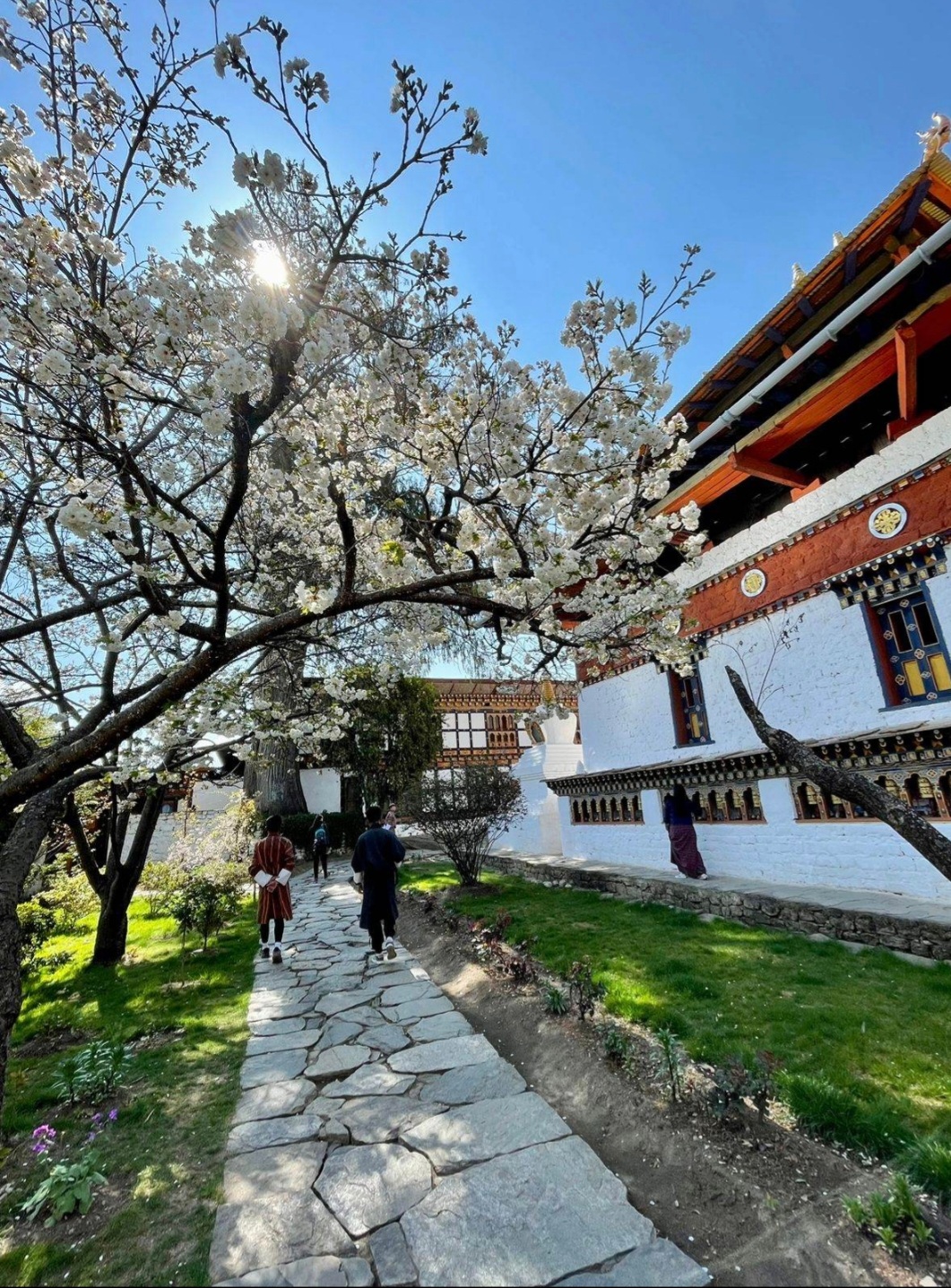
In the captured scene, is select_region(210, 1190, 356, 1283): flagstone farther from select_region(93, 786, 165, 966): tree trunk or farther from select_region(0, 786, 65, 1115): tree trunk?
select_region(93, 786, 165, 966): tree trunk

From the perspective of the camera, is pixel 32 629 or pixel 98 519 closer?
pixel 98 519

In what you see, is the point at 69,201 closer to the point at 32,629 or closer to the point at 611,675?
the point at 32,629

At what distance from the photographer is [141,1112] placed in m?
3.58

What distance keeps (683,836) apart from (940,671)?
444 centimetres

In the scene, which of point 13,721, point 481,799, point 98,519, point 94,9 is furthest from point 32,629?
point 481,799

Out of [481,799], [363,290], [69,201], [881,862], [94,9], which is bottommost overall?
[881,862]

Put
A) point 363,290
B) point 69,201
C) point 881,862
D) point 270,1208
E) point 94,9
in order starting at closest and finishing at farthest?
point 270,1208, point 94,9, point 69,201, point 363,290, point 881,862

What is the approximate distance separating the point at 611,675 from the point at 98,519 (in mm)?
11357

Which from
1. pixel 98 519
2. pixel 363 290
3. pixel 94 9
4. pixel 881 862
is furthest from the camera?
pixel 881 862

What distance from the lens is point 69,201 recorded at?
154 inches

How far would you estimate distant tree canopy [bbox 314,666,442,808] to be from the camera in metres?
18.0

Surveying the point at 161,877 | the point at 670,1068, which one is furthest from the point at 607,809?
the point at 670,1068

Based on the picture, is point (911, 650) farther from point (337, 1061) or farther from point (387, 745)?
point (387, 745)

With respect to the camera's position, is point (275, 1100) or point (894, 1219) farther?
point (275, 1100)
